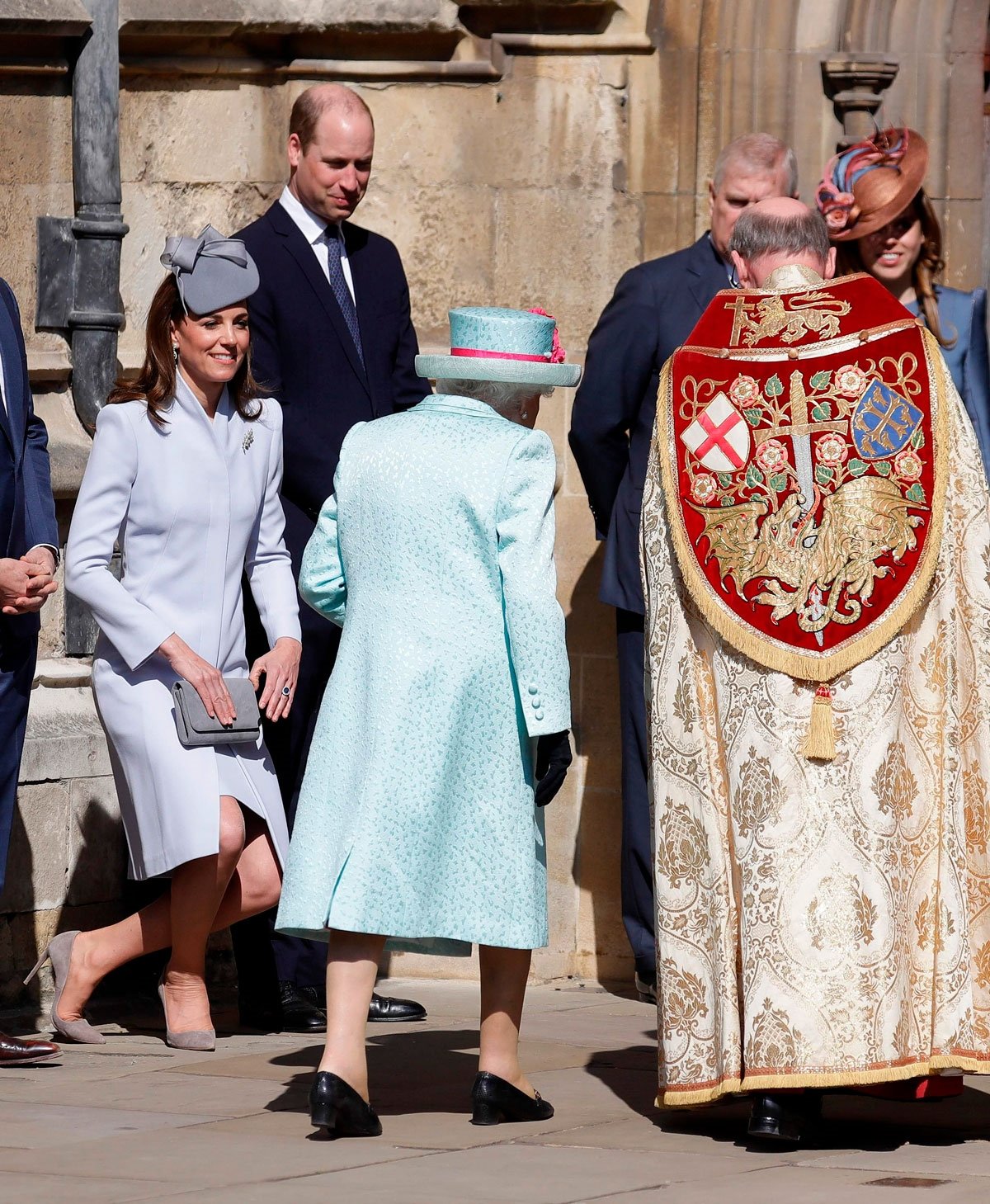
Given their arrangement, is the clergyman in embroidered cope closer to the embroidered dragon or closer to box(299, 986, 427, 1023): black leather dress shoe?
the embroidered dragon

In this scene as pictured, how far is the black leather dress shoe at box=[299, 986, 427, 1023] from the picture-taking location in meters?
6.80

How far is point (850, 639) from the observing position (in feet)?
16.7

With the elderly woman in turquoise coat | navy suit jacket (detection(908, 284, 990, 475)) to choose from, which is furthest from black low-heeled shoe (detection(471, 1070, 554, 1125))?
navy suit jacket (detection(908, 284, 990, 475))

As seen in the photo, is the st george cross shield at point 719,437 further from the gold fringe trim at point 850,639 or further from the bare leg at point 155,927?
the bare leg at point 155,927

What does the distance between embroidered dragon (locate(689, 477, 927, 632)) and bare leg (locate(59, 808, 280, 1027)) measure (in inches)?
67.9

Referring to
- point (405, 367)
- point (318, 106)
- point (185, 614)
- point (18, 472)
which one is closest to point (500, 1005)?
point (185, 614)

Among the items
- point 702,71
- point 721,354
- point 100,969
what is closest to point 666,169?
point 702,71

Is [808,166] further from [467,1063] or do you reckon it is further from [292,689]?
[467,1063]

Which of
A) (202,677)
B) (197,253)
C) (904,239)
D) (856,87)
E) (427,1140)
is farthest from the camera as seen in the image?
(856,87)

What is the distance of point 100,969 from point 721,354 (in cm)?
236

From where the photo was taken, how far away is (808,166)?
25.0 ft

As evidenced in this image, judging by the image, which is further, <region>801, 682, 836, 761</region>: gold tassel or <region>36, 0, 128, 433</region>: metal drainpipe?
<region>36, 0, 128, 433</region>: metal drainpipe

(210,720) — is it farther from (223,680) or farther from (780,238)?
(780,238)

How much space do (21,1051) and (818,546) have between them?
2270 millimetres
